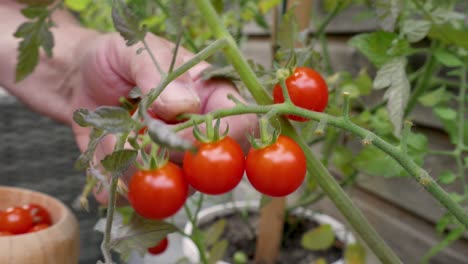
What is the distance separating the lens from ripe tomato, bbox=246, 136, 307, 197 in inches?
12.9

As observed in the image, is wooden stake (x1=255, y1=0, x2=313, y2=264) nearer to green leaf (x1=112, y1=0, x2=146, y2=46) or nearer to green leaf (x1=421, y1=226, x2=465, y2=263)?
green leaf (x1=421, y1=226, x2=465, y2=263)

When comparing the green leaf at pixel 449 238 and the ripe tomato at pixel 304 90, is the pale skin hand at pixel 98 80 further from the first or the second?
the green leaf at pixel 449 238

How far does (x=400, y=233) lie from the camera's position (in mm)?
1130

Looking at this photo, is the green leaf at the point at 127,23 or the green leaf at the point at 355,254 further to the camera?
the green leaf at the point at 355,254

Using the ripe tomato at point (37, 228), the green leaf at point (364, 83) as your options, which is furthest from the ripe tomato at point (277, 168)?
the green leaf at point (364, 83)

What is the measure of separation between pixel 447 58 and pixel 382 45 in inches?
5.9

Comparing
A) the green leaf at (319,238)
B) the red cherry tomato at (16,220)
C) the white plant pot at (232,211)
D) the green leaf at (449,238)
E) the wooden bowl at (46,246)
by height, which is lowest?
the white plant pot at (232,211)

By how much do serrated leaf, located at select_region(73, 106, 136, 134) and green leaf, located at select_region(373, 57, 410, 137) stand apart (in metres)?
0.26

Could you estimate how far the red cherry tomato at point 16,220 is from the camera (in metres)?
0.56

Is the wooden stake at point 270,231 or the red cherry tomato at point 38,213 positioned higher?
the red cherry tomato at point 38,213

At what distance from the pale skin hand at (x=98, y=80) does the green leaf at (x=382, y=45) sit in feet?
0.49

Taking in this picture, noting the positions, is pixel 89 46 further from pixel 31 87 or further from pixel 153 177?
pixel 153 177

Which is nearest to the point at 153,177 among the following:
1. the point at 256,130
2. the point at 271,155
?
the point at 271,155

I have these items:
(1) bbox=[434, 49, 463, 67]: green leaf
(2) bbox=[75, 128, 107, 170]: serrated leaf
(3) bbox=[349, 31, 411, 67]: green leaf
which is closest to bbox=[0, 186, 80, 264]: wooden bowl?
(2) bbox=[75, 128, 107, 170]: serrated leaf
